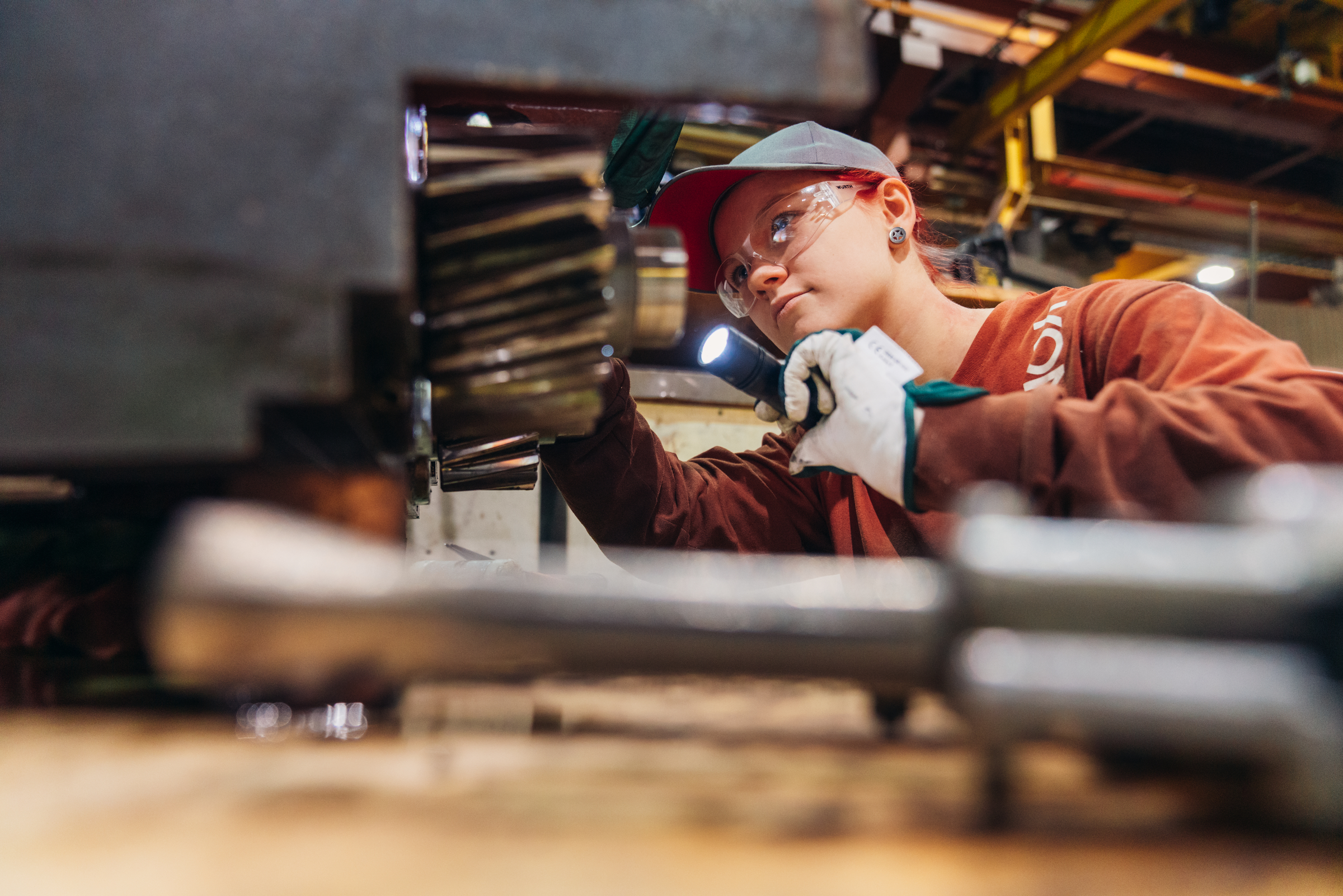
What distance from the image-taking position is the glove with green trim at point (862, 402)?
75cm

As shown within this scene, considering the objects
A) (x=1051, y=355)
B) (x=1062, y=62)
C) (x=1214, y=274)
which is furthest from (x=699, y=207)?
(x=1214, y=274)

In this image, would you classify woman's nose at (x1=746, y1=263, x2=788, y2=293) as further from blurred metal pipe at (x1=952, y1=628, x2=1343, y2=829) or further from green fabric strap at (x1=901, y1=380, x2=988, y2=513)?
blurred metal pipe at (x1=952, y1=628, x2=1343, y2=829)

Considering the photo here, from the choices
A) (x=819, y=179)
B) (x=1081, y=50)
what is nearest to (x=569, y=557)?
(x=819, y=179)

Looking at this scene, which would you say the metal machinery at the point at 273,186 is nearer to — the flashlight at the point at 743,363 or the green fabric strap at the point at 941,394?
the green fabric strap at the point at 941,394

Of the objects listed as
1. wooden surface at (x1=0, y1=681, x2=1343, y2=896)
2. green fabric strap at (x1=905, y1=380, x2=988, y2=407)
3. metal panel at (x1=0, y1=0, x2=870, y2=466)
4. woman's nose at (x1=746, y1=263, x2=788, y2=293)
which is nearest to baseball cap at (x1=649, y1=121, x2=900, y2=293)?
woman's nose at (x1=746, y1=263, x2=788, y2=293)

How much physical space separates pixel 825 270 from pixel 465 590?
1079 millimetres

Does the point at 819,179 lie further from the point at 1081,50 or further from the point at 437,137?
the point at 1081,50

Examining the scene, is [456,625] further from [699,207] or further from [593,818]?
[699,207]

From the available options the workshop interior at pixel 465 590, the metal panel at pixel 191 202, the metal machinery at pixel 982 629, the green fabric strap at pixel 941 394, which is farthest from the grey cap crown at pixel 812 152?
the metal machinery at pixel 982 629

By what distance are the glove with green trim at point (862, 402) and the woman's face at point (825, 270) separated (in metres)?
0.33

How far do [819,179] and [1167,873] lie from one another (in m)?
1.22

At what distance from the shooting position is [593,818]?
0.95 ft

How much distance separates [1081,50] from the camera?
208 centimetres

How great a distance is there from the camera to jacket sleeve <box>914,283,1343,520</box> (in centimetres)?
66
